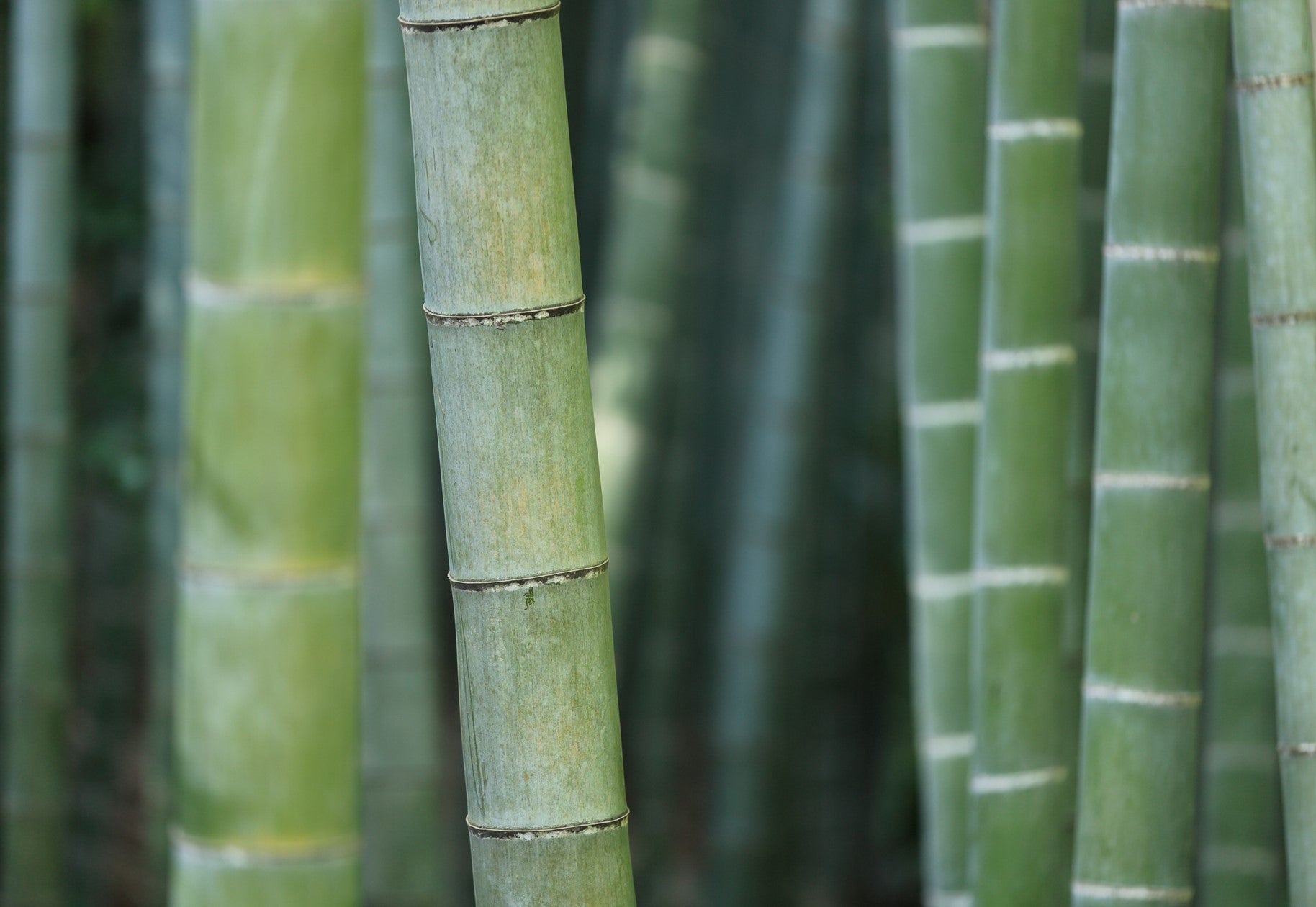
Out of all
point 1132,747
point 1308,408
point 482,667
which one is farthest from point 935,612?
point 482,667

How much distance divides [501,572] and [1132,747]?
459 millimetres

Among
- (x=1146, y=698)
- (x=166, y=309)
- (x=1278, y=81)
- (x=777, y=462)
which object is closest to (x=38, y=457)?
(x=166, y=309)

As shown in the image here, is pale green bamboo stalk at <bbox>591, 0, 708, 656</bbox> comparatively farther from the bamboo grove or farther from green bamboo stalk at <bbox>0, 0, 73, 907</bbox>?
green bamboo stalk at <bbox>0, 0, 73, 907</bbox>

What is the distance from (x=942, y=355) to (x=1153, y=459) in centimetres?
32

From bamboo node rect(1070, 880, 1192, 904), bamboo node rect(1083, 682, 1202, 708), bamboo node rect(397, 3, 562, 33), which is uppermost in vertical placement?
bamboo node rect(397, 3, 562, 33)

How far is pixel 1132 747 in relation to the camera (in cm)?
88

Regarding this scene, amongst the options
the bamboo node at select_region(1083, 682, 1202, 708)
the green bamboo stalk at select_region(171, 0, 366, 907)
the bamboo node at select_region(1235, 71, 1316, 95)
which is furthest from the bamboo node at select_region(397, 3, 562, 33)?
the bamboo node at select_region(1083, 682, 1202, 708)

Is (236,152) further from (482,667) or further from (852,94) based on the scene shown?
(852,94)

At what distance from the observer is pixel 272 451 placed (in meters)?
0.71

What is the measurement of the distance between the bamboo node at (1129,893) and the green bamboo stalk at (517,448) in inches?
15.0

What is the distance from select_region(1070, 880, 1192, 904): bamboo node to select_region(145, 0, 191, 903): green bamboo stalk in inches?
53.2

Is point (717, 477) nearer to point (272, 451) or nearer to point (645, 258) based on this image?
point (645, 258)

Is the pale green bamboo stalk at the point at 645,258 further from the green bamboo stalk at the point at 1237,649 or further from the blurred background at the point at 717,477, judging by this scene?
the green bamboo stalk at the point at 1237,649

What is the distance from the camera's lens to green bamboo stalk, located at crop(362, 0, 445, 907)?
4.44ft
